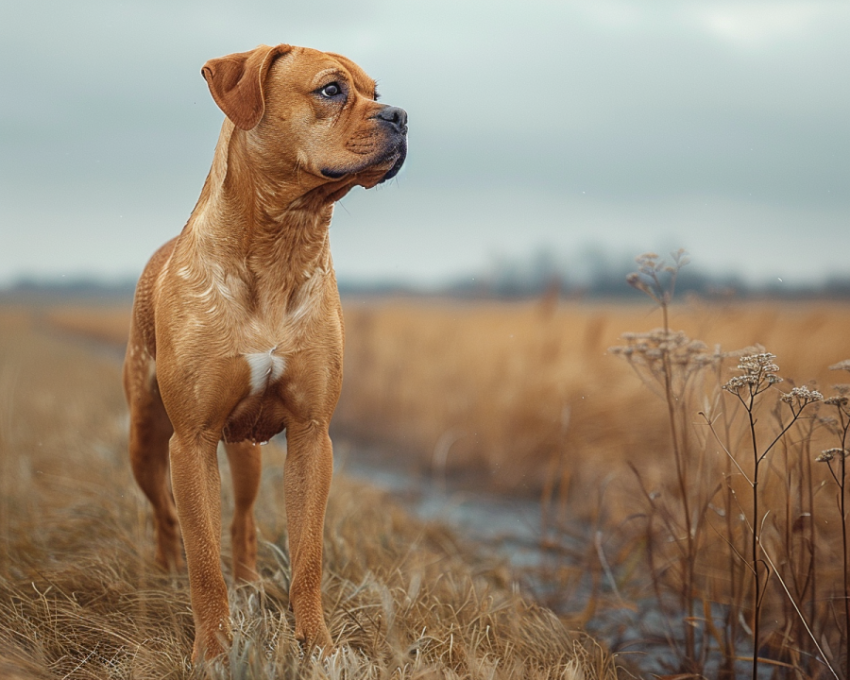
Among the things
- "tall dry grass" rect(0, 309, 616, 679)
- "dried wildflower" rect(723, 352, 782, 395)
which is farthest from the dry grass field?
"tall dry grass" rect(0, 309, 616, 679)

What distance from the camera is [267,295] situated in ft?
8.11

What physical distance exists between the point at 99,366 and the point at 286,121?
14207 mm

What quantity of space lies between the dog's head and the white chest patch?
563 mm

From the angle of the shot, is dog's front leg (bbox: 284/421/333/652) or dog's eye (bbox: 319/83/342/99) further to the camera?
dog's front leg (bbox: 284/421/333/652)

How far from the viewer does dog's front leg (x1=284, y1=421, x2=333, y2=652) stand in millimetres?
2596

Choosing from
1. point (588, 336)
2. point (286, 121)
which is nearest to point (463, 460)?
point (588, 336)

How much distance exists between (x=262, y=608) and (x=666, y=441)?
178 inches

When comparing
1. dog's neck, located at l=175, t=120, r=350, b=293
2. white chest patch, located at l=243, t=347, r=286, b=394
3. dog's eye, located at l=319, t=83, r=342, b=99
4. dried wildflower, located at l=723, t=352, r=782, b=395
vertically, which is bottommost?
white chest patch, located at l=243, t=347, r=286, b=394

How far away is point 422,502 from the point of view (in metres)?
7.20

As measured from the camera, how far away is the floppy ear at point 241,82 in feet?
7.66

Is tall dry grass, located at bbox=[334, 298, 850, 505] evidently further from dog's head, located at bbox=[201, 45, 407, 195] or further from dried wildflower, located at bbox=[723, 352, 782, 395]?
dog's head, located at bbox=[201, 45, 407, 195]

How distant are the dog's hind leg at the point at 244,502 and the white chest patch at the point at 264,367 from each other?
630 mm

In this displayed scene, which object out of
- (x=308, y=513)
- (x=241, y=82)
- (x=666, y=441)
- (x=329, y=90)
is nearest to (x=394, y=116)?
(x=329, y=90)

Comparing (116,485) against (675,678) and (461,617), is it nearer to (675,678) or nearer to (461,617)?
(461,617)
